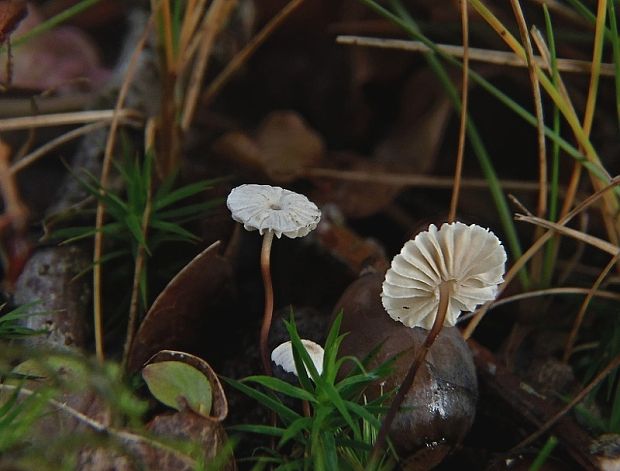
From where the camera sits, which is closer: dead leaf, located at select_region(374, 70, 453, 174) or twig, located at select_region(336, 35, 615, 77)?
twig, located at select_region(336, 35, 615, 77)

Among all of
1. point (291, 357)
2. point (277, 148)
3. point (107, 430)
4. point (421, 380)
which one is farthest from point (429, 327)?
point (277, 148)

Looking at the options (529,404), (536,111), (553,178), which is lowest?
(529,404)

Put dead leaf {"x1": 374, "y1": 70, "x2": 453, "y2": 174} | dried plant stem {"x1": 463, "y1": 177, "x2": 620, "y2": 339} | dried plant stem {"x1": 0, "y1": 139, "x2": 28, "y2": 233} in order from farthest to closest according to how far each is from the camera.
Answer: dead leaf {"x1": 374, "y1": 70, "x2": 453, "y2": 174}
dried plant stem {"x1": 0, "y1": 139, "x2": 28, "y2": 233}
dried plant stem {"x1": 463, "y1": 177, "x2": 620, "y2": 339}

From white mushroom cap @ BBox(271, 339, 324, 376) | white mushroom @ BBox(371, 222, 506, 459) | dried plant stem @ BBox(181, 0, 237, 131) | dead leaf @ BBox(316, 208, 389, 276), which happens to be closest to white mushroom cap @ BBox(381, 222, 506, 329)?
white mushroom @ BBox(371, 222, 506, 459)

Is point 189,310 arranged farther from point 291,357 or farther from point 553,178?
point 553,178

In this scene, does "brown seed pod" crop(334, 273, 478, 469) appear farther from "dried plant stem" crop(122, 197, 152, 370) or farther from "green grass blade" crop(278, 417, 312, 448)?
"dried plant stem" crop(122, 197, 152, 370)

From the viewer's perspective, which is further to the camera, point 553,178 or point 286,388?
point 553,178

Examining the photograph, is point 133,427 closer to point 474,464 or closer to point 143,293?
point 143,293
